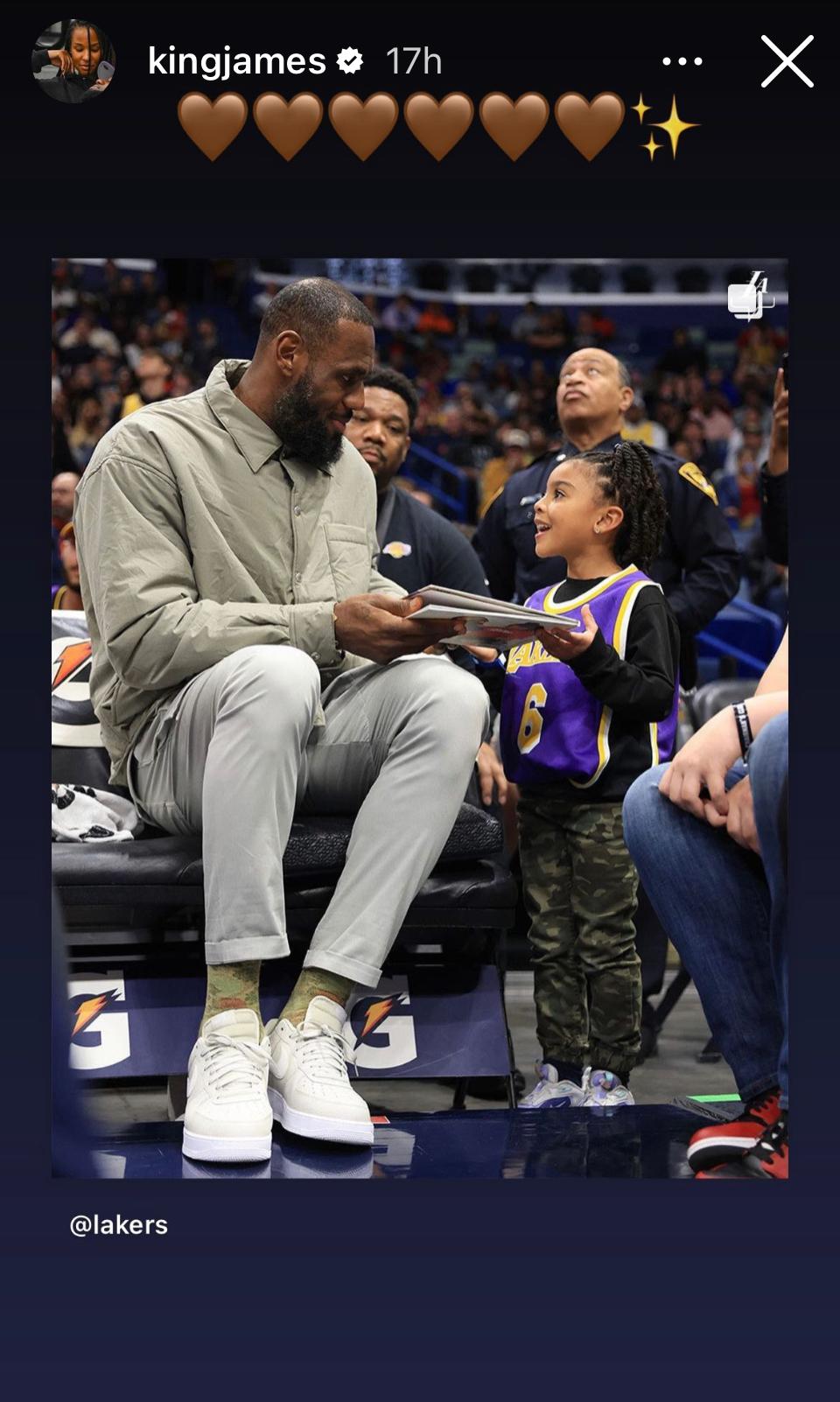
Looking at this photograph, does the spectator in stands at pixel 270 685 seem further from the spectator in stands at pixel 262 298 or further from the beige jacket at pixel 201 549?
the spectator in stands at pixel 262 298

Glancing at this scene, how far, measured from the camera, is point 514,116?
5.68 ft

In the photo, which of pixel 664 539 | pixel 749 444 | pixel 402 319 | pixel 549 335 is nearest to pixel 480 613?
pixel 664 539

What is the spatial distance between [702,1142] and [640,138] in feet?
4.08

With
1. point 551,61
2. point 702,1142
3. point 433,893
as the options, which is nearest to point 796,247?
point 551,61

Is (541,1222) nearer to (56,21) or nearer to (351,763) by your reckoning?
(351,763)

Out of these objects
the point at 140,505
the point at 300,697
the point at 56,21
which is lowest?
the point at 300,697

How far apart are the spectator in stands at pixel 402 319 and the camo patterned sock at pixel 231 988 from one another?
1724 centimetres

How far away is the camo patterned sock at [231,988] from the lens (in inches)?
88.8

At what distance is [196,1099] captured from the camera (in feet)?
6.95

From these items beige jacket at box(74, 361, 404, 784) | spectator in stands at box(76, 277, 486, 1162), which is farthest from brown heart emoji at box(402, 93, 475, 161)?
beige jacket at box(74, 361, 404, 784)

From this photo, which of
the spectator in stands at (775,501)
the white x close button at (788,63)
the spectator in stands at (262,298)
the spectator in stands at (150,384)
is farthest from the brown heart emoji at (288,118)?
the spectator in stands at (262,298)

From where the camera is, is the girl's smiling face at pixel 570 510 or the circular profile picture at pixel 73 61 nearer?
the circular profile picture at pixel 73 61

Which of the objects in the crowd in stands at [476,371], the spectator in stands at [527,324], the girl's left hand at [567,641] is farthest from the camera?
the spectator in stands at [527,324]

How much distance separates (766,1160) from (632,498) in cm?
161
